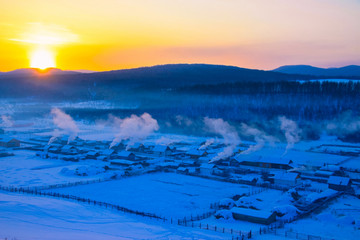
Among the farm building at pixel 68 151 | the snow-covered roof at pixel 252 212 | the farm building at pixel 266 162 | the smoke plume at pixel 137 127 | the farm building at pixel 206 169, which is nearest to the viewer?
the snow-covered roof at pixel 252 212

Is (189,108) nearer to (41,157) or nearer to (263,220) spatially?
(41,157)

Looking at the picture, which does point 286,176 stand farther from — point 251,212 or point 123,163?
point 123,163

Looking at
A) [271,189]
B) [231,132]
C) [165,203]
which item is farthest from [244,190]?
[231,132]

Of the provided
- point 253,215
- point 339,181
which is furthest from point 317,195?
point 253,215

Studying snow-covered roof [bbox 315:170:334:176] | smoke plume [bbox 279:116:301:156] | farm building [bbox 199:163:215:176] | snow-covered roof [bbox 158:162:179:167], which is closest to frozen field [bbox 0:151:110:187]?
→ snow-covered roof [bbox 158:162:179:167]

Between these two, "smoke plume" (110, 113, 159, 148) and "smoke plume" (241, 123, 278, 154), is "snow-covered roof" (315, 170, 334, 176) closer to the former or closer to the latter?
"smoke plume" (241, 123, 278, 154)

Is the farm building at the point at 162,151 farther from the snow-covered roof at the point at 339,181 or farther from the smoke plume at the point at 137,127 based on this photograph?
the snow-covered roof at the point at 339,181

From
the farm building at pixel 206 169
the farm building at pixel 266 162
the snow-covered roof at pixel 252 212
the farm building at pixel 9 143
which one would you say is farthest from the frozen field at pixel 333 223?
the farm building at pixel 9 143
